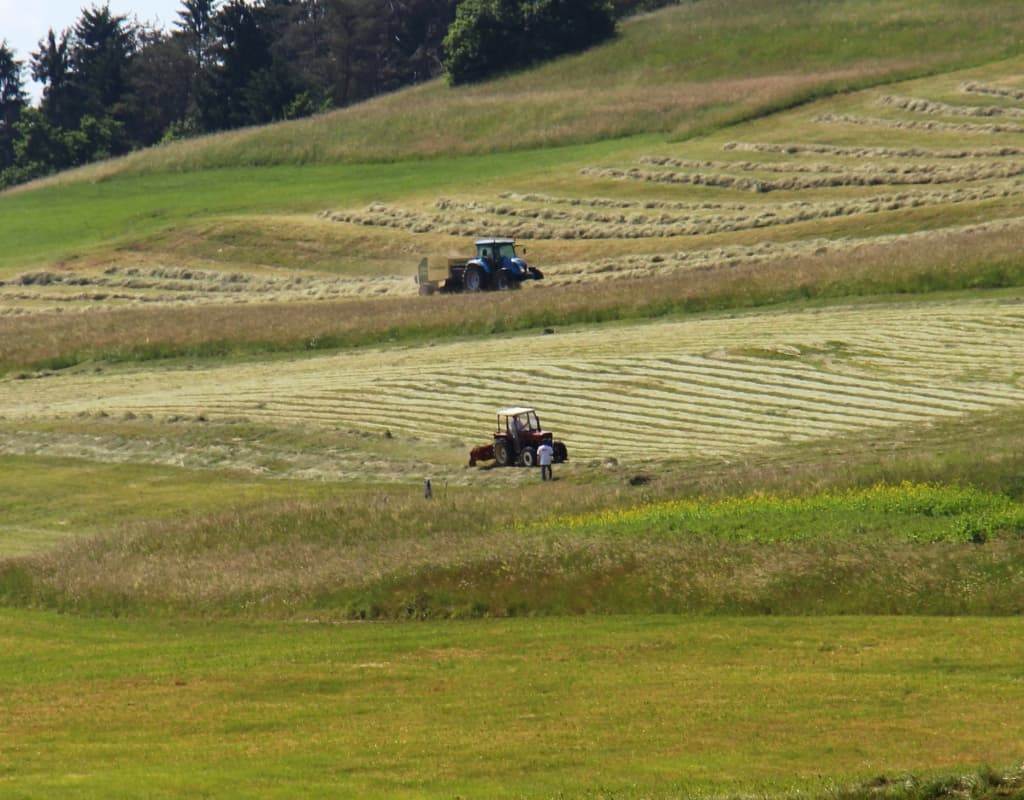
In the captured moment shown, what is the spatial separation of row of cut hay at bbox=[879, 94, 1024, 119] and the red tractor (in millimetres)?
54527

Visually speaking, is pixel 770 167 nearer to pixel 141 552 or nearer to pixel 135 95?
pixel 141 552

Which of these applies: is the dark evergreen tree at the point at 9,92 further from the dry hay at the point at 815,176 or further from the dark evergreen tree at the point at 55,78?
the dry hay at the point at 815,176

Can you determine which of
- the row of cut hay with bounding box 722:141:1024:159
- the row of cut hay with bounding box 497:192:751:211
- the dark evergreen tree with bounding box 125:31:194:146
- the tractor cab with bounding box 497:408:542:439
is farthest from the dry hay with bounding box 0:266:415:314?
the dark evergreen tree with bounding box 125:31:194:146

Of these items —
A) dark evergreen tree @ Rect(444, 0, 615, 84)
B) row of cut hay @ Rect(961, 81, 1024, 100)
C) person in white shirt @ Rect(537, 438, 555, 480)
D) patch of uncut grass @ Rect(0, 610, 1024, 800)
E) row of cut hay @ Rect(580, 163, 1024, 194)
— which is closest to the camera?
patch of uncut grass @ Rect(0, 610, 1024, 800)

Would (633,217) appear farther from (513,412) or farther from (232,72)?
(232,72)

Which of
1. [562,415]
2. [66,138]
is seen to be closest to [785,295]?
[562,415]

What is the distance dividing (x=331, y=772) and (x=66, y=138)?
14075 cm

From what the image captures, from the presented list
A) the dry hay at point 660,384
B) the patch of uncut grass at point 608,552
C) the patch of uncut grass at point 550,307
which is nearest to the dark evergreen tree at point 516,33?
the patch of uncut grass at point 550,307

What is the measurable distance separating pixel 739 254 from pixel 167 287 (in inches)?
1127

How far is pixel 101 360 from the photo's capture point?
6141 cm

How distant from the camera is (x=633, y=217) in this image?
265ft

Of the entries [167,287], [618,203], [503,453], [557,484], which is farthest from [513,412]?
[618,203]

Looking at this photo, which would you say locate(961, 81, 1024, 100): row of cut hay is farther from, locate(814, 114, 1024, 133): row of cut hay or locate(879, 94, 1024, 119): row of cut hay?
locate(814, 114, 1024, 133): row of cut hay

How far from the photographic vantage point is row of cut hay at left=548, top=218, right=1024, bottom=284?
63.3 meters
